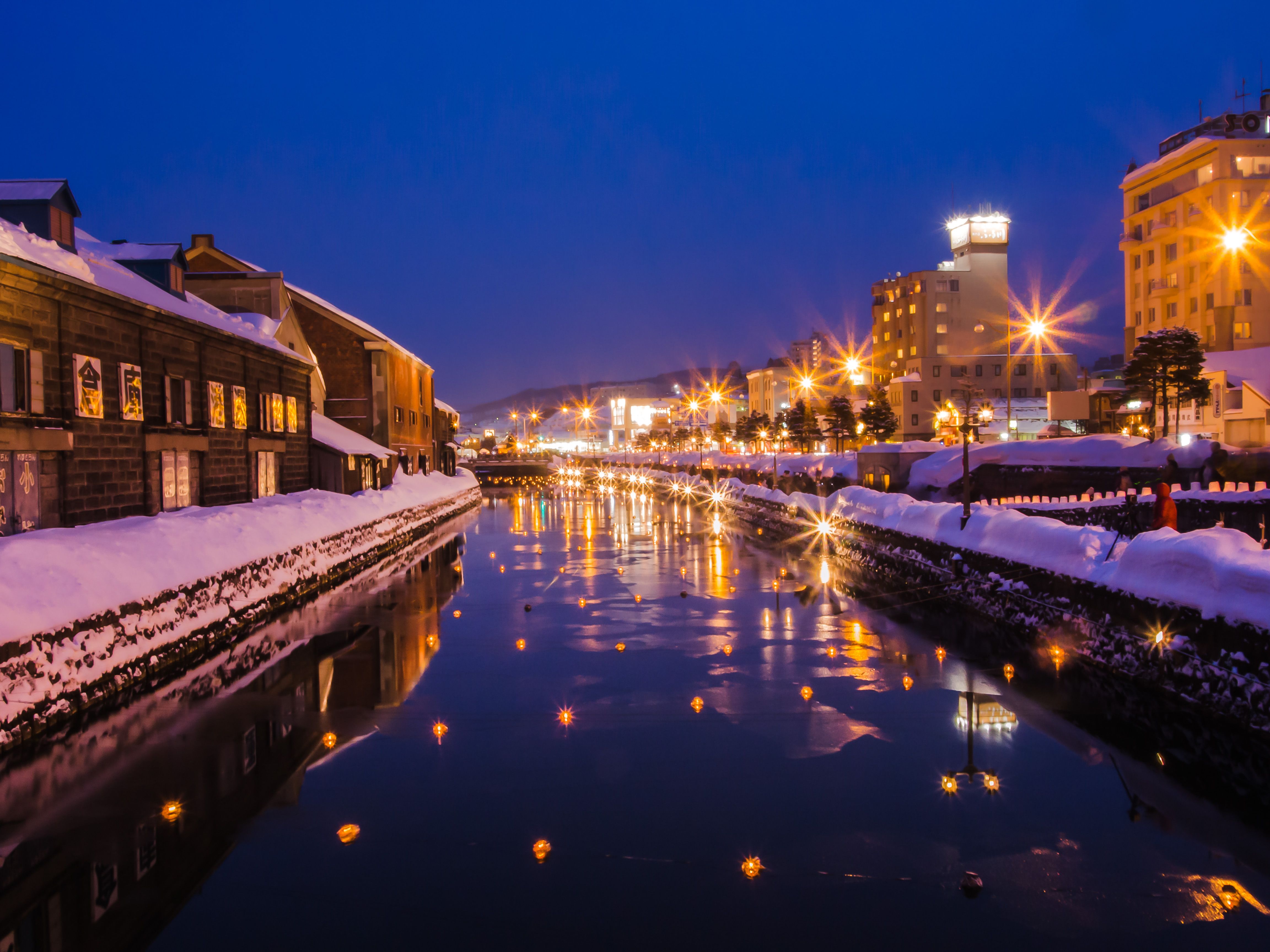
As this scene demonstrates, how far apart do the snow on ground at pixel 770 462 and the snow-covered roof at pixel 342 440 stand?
79.4 feet

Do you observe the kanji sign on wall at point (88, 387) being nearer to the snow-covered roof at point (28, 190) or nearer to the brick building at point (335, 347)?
the snow-covered roof at point (28, 190)

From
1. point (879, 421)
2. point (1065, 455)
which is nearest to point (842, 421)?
point (879, 421)

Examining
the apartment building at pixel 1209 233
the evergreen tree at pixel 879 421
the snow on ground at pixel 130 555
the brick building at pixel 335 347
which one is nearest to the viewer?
the snow on ground at pixel 130 555

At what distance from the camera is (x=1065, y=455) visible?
39.1m

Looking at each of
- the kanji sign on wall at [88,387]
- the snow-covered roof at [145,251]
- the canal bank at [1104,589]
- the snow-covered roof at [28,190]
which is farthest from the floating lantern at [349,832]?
the snow-covered roof at [145,251]

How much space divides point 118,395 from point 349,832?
628 inches

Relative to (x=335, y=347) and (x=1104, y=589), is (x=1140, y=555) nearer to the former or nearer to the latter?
(x=1104, y=589)

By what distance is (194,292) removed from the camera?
130 ft

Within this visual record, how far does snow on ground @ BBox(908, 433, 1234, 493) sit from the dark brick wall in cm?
3158

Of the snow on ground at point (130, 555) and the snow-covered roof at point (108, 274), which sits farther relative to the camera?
Answer: the snow-covered roof at point (108, 274)

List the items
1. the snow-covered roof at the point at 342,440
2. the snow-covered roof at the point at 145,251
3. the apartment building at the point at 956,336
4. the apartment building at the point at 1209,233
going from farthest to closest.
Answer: the apartment building at the point at 956,336 → the apartment building at the point at 1209,233 → the snow-covered roof at the point at 342,440 → the snow-covered roof at the point at 145,251

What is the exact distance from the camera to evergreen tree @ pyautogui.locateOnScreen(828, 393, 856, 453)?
77.5 meters

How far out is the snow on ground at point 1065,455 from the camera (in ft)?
109

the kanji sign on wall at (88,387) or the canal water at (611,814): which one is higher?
the kanji sign on wall at (88,387)
